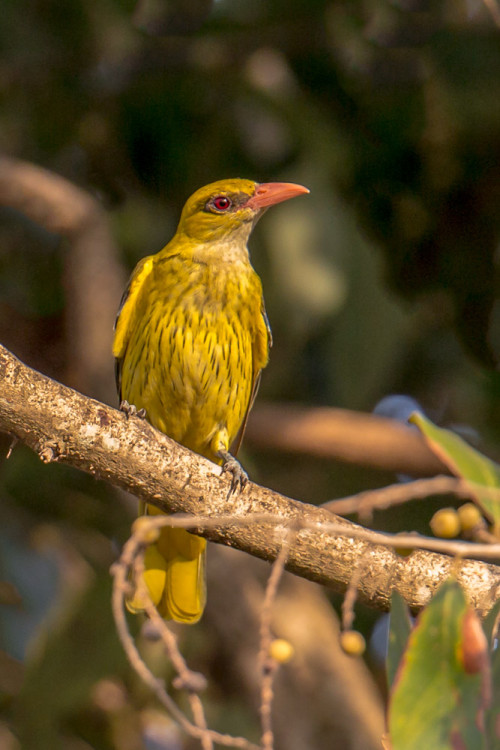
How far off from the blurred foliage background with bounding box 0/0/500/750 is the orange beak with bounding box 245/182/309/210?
257 mm

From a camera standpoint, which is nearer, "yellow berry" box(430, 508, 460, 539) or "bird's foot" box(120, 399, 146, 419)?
"yellow berry" box(430, 508, 460, 539)

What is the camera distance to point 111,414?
7.23 ft

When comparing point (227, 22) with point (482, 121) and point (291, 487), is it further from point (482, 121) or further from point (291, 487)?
point (291, 487)

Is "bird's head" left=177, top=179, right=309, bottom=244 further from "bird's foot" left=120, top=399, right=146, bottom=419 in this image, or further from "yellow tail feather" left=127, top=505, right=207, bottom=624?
"yellow tail feather" left=127, top=505, right=207, bottom=624

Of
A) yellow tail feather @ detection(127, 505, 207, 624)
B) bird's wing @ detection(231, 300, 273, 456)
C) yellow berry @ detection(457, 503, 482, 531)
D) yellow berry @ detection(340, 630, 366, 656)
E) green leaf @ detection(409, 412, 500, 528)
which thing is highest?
bird's wing @ detection(231, 300, 273, 456)

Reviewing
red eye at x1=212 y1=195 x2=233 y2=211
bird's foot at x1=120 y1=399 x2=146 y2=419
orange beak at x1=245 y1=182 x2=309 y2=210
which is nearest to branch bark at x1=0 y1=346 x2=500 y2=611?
bird's foot at x1=120 y1=399 x2=146 y2=419

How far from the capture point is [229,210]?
379 centimetres

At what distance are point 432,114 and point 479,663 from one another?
3273mm

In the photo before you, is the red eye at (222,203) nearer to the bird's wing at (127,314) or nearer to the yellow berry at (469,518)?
the bird's wing at (127,314)

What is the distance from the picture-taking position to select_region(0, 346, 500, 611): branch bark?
2117mm

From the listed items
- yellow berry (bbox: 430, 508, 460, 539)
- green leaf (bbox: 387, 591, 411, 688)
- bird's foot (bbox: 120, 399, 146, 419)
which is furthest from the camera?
bird's foot (bbox: 120, 399, 146, 419)

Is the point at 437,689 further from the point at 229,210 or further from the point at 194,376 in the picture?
the point at 229,210

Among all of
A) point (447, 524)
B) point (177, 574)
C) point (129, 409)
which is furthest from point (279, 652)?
point (177, 574)

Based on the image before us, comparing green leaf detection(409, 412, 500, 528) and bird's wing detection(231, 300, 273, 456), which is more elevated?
bird's wing detection(231, 300, 273, 456)
